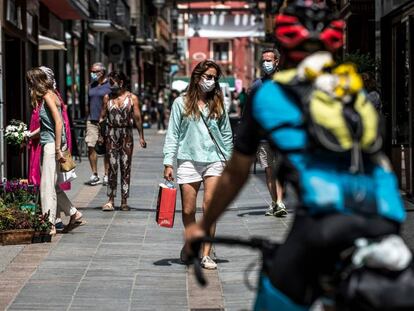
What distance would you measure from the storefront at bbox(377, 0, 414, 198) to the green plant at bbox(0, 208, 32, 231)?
227 inches

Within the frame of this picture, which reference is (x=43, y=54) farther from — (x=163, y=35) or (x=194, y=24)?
(x=163, y=35)

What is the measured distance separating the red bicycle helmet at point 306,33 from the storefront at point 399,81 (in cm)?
1067

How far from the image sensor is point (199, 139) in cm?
1018

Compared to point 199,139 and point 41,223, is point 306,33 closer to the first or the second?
point 199,139

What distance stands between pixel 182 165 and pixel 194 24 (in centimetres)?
3208

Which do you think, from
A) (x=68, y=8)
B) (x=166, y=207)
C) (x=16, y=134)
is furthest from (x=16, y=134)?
(x=68, y=8)

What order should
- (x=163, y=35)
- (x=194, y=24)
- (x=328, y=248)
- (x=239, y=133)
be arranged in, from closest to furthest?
(x=328, y=248)
(x=239, y=133)
(x=194, y=24)
(x=163, y=35)

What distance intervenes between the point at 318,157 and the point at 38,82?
823 cm

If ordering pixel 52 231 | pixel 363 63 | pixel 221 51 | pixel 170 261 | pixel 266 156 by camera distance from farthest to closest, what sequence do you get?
pixel 221 51 → pixel 363 63 → pixel 266 156 → pixel 52 231 → pixel 170 261

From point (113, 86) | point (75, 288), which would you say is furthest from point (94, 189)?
point (75, 288)

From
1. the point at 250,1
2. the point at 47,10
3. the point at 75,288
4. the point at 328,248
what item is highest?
the point at 250,1

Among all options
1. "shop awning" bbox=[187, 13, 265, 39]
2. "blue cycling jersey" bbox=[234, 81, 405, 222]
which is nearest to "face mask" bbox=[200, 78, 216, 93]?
"blue cycling jersey" bbox=[234, 81, 405, 222]

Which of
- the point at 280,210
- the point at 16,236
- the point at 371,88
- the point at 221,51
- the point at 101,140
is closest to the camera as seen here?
the point at 16,236

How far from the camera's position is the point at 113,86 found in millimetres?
15453
